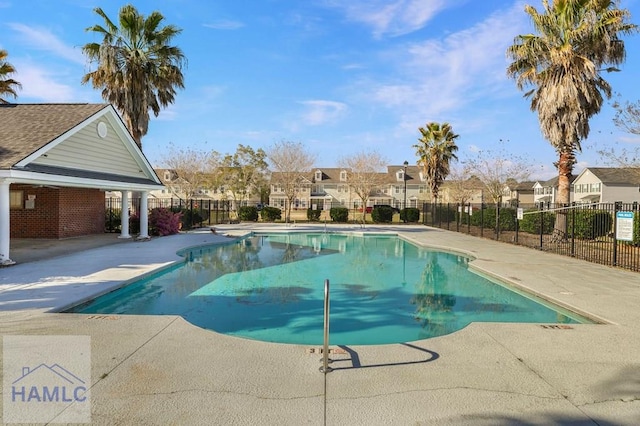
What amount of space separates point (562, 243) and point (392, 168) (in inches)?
1708

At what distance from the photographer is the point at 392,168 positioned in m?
58.9

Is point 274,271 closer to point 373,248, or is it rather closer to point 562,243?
point 373,248

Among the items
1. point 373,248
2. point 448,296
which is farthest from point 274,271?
point 373,248

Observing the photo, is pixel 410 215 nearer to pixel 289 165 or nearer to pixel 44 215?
pixel 289 165

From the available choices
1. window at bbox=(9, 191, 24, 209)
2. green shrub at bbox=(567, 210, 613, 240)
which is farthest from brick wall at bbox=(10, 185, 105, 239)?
green shrub at bbox=(567, 210, 613, 240)

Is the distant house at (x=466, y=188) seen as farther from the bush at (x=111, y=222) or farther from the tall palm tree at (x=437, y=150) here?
the bush at (x=111, y=222)

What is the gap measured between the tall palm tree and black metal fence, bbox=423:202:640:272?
3.02 meters

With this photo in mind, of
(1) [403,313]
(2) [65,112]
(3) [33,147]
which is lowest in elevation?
(1) [403,313]

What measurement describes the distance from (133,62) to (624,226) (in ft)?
64.3

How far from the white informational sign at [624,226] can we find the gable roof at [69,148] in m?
15.3

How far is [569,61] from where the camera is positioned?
601 inches

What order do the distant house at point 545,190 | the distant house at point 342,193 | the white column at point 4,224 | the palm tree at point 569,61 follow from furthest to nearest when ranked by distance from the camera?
the distant house at point 545,190 < the distant house at point 342,193 < the palm tree at point 569,61 < the white column at point 4,224

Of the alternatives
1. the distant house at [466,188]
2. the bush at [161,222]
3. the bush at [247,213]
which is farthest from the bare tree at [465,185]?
the bush at [161,222]

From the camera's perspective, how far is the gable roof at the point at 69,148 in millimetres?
10562
